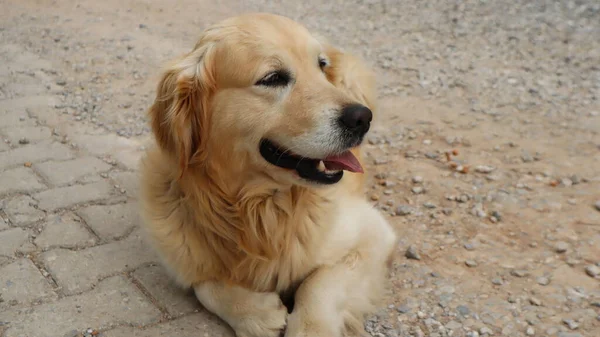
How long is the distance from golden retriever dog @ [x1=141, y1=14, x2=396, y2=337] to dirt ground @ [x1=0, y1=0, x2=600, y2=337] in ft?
1.24

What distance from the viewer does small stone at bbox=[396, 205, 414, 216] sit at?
3.94 meters

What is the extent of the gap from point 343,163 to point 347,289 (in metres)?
0.59

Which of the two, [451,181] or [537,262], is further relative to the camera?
[451,181]

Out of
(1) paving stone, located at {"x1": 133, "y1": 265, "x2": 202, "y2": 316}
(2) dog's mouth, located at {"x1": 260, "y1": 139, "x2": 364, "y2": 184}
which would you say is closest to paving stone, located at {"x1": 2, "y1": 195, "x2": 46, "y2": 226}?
(1) paving stone, located at {"x1": 133, "y1": 265, "x2": 202, "y2": 316}

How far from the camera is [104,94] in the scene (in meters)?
5.75

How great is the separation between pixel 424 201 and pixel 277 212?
1360 mm

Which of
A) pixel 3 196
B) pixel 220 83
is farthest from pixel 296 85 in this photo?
pixel 3 196

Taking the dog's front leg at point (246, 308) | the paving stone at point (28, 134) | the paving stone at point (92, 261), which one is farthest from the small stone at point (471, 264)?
the paving stone at point (28, 134)

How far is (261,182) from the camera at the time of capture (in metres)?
2.91

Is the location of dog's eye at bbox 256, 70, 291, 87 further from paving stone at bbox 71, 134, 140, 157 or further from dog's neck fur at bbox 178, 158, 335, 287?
paving stone at bbox 71, 134, 140, 157

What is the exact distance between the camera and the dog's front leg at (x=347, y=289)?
2.78m

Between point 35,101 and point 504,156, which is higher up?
point 504,156

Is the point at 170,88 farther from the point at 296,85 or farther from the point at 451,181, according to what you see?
the point at 451,181

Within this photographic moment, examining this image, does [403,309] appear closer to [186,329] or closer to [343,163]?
[343,163]
